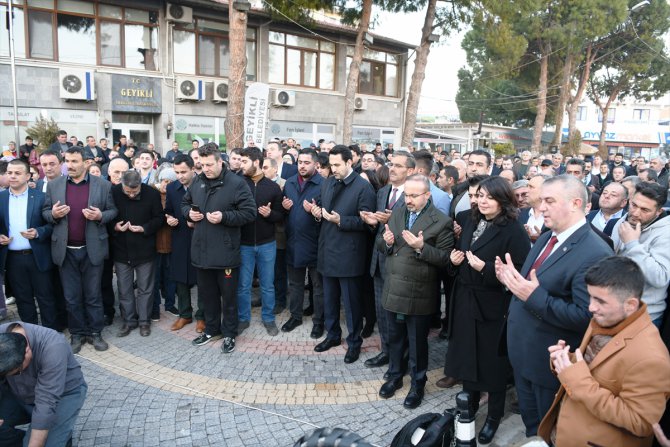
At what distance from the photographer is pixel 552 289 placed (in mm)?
3057

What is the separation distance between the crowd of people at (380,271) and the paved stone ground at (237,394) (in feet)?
0.63

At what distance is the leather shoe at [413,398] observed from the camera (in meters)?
4.34

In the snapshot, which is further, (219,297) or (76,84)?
(76,84)

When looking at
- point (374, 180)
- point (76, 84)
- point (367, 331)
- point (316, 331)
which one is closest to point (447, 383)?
point (367, 331)

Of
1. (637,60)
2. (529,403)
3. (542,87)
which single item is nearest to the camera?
(529,403)

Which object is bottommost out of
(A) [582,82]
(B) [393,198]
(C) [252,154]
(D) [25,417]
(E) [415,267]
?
(D) [25,417]

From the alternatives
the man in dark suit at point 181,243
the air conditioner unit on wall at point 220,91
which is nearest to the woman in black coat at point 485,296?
the man in dark suit at point 181,243

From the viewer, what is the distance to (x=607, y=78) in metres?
33.7

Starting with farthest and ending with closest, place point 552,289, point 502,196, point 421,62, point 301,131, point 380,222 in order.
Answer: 1. point 301,131
2. point 421,62
3. point 380,222
4. point 502,196
5. point 552,289

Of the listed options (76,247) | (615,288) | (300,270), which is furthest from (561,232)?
(76,247)

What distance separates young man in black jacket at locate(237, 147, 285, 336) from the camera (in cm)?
589

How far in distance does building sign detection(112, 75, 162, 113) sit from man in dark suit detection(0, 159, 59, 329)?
A: 564 inches

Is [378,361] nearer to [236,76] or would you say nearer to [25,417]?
[25,417]

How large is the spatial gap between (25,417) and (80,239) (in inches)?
90.2
